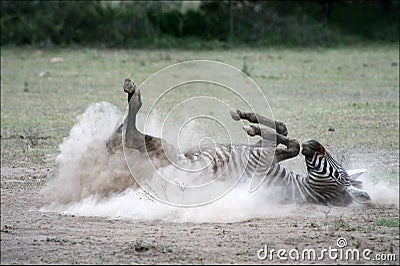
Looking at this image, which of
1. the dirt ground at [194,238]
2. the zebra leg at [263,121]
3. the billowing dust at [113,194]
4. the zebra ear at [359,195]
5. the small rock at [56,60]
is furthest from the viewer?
the small rock at [56,60]

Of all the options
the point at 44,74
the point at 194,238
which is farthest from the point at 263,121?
the point at 44,74

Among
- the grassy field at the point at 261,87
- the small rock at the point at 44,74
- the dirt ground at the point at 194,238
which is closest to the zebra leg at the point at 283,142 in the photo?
the dirt ground at the point at 194,238

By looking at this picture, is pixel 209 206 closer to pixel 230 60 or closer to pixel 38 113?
pixel 38 113

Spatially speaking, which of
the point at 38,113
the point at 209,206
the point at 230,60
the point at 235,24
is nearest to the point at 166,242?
the point at 209,206

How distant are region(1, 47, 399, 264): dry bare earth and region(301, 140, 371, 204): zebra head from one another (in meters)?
0.15

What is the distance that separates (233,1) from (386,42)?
16.4 feet

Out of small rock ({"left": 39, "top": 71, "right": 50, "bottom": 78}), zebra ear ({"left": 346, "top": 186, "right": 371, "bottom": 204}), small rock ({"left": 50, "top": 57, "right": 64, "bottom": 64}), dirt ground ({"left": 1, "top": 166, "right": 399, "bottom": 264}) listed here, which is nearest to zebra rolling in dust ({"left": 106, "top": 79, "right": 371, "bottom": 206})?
zebra ear ({"left": 346, "top": 186, "right": 371, "bottom": 204})

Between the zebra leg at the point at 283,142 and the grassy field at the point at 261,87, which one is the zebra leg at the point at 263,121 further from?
the grassy field at the point at 261,87

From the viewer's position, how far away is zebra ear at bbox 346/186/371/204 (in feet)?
22.2

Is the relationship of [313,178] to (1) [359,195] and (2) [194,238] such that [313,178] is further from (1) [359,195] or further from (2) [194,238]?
(2) [194,238]

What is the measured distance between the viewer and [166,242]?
560cm

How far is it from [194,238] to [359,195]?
5.91ft

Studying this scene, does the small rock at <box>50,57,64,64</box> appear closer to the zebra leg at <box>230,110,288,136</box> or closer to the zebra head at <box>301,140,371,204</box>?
the zebra leg at <box>230,110,288,136</box>

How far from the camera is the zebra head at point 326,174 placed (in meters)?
6.77
